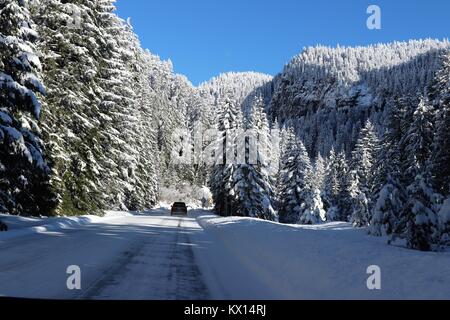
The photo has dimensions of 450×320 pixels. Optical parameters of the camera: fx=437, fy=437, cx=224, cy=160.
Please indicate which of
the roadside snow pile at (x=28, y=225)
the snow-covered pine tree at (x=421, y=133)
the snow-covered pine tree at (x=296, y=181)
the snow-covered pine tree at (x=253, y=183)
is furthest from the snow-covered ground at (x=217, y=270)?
the snow-covered pine tree at (x=296, y=181)

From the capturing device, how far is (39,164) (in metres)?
18.5

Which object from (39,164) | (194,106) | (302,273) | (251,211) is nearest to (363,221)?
(251,211)

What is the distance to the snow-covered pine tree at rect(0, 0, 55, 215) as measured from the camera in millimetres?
16391

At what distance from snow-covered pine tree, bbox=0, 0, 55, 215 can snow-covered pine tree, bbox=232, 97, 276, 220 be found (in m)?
28.7

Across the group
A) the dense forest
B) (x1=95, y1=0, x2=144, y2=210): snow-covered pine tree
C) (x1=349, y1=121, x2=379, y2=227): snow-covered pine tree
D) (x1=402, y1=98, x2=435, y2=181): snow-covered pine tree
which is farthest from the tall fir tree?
(x1=95, y1=0, x2=144, y2=210): snow-covered pine tree

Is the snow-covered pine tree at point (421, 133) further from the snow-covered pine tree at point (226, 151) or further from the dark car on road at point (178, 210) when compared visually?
the dark car on road at point (178, 210)

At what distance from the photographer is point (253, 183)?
46.6m

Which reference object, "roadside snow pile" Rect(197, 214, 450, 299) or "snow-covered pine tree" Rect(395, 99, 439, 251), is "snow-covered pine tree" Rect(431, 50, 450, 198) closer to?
"snow-covered pine tree" Rect(395, 99, 439, 251)

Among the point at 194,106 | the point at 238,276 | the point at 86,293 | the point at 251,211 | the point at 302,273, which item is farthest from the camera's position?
the point at 194,106

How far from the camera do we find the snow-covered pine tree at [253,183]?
46188 millimetres

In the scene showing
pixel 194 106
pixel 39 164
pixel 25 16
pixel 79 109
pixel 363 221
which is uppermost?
pixel 194 106
